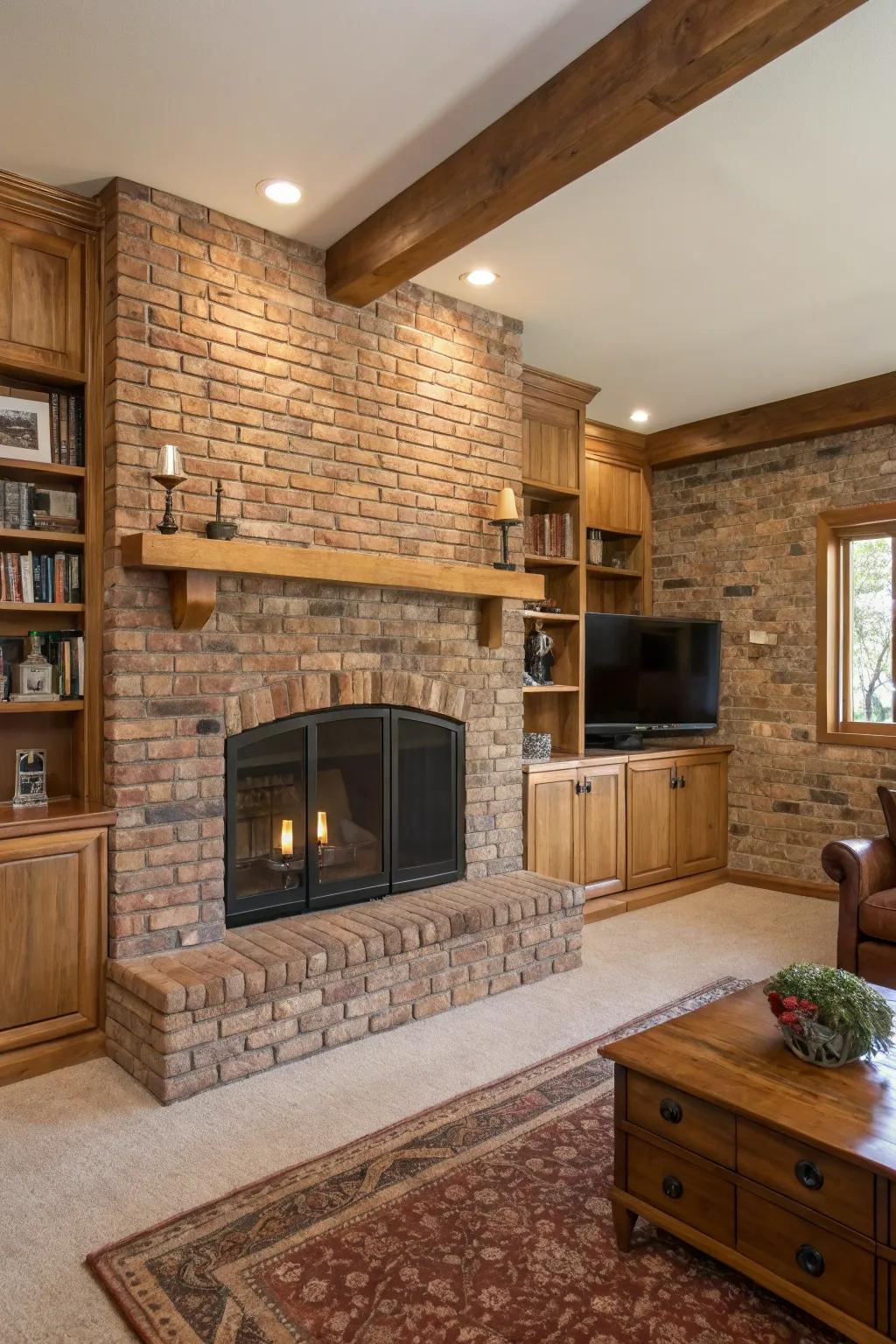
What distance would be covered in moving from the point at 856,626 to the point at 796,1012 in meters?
3.69

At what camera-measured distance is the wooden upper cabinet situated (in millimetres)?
5402

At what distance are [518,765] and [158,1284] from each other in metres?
2.55

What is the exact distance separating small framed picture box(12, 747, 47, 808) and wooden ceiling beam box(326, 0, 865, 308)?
204 centimetres

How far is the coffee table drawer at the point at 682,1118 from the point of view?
1743mm

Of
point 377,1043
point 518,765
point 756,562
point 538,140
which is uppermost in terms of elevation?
point 538,140

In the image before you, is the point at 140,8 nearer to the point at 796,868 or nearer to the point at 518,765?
the point at 518,765

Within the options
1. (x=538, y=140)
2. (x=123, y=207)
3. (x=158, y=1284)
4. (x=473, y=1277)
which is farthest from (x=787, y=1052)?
(x=123, y=207)

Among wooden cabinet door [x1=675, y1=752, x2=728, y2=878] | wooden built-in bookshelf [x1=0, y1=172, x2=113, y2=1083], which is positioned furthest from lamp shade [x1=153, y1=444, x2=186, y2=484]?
wooden cabinet door [x1=675, y1=752, x2=728, y2=878]

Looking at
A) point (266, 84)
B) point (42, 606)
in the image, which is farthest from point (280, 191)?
point (42, 606)

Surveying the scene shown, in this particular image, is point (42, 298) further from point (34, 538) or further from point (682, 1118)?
point (682, 1118)

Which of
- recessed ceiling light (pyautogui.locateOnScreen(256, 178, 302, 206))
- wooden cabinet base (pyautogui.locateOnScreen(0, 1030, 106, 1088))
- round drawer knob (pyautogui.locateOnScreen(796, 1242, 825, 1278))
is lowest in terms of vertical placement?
wooden cabinet base (pyautogui.locateOnScreen(0, 1030, 106, 1088))

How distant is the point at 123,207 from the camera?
2.85 meters

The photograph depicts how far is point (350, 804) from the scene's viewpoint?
11.5 feet

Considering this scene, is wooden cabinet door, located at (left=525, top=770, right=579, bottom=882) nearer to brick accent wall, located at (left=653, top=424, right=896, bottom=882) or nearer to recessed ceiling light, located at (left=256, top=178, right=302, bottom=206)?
brick accent wall, located at (left=653, top=424, right=896, bottom=882)
